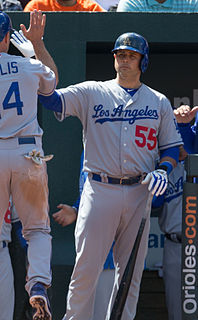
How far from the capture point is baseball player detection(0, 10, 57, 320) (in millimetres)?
4051

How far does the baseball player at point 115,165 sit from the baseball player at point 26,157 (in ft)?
1.01

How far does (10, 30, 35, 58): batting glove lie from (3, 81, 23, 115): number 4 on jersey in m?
0.39

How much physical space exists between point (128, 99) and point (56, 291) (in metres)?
1.69

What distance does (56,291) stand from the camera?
5406 mm

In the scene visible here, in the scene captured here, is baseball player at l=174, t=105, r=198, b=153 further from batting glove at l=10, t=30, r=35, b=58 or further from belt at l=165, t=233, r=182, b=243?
batting glove at l=10, t=30, r=35, b=58

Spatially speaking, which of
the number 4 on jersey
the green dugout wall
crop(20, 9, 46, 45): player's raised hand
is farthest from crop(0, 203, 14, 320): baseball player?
crop(20, 9, 46, 45): player's raised hand

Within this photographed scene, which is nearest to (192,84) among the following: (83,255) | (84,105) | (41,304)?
(84,105)

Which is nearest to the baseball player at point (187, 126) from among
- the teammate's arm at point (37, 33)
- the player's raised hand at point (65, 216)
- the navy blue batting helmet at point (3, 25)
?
the player's raised hand at point (65, 216)

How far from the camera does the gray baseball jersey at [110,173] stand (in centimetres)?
443

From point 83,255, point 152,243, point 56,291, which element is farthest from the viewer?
point 152,243

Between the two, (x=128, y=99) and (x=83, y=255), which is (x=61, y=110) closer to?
(x=128, y=99)

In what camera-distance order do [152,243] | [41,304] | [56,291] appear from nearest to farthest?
[41,304], [56,291], [152,243]

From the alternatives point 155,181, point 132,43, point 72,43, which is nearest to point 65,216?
point 155,181

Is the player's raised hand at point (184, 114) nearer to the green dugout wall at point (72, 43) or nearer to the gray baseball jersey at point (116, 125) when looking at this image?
the gray baseball jersey at point (116, 125)
